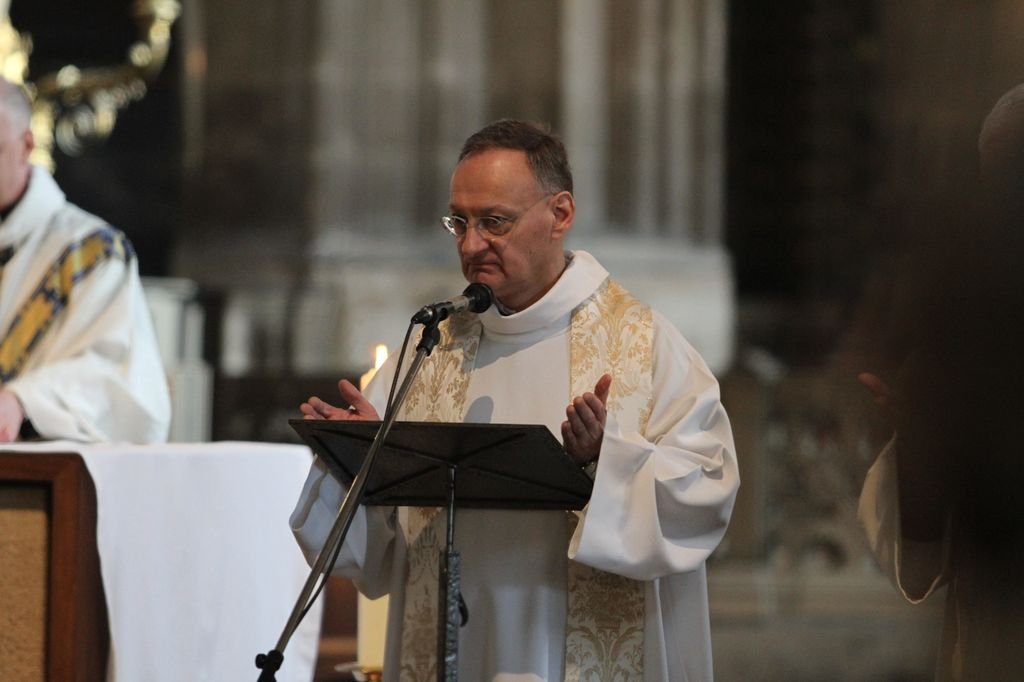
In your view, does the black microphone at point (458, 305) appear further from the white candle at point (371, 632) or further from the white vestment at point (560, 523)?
the white candle at point (371, 632)

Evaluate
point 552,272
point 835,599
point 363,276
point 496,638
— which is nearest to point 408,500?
point 496,638

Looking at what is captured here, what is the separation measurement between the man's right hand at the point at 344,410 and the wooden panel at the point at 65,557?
93cm

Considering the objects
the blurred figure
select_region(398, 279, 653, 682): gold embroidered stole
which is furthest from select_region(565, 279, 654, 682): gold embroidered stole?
the blurred figure

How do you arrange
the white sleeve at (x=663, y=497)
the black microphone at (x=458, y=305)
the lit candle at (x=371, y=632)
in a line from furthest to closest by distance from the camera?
the lit candle at (x=371, y=632) < the white sleeve at (x=663, y=497) < the black microphone at (x=458, y=305)

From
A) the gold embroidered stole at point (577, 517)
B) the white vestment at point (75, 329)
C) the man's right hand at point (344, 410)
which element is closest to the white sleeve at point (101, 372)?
the white vestment at point (75, 329)

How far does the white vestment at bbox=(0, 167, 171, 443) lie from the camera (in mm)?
4133

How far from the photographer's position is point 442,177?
8.12 metres

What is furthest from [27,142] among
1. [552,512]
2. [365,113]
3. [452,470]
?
[365,113]

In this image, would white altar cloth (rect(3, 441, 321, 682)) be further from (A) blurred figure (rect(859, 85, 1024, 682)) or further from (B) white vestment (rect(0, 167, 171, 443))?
(A) blurred figure (rect(859, 85, 1024, 682))

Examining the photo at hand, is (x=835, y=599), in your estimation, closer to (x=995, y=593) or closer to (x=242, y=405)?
(x=242, y=405)

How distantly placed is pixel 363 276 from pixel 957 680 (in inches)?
276

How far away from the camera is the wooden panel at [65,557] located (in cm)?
347

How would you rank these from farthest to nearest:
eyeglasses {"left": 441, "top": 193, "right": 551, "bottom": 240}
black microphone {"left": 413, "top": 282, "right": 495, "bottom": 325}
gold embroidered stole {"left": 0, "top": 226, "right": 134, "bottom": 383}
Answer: gold embroidered stole {"left": 0, "top": 226, "right": 134, "bottom": 383}, eyeglasses {"left": 441, "top": 193, "right": 551, "bottom": 240}, black microphone {"left": 413, "top": 282, "right": 495, "bottom": 325}

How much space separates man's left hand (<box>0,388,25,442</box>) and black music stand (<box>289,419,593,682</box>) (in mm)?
1464
